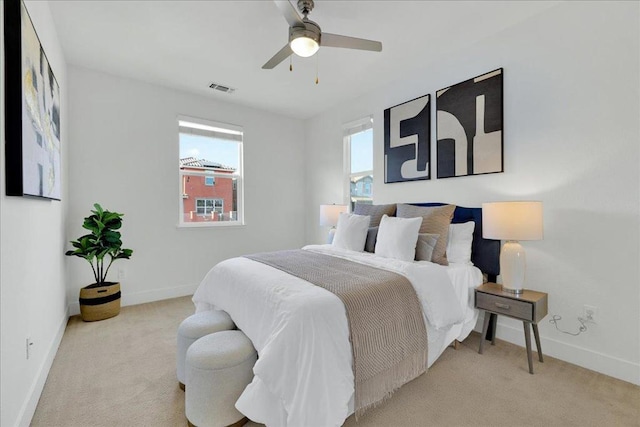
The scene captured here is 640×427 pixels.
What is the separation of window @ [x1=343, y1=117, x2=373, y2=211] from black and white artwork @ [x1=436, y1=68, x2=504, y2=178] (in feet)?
3.48

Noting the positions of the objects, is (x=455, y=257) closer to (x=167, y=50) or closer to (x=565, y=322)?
(x=565, y=322)

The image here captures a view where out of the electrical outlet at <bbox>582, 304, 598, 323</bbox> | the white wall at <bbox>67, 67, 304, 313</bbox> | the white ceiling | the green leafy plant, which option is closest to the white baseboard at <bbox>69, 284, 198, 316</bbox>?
the white wall at <bbox>67, 67, 304, 313</bbox>

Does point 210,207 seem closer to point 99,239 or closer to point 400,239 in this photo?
point 99,239

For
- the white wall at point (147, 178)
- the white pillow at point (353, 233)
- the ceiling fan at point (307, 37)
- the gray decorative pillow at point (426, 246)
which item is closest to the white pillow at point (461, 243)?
the gray decorative pillow at point (426, 246)

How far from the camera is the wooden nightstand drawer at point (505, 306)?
2.06 metres

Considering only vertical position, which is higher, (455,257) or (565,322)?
(455,257)

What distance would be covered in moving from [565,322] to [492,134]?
5.43 feet

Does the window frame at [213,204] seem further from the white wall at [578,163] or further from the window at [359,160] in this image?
the white wall at [578,163]

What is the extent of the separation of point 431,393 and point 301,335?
3.53 feet

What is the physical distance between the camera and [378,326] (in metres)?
1.61

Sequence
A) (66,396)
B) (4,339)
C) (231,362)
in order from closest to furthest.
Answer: (4,339) → (231,362) → (66,396)

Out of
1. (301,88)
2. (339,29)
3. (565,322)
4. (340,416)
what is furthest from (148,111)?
(565,322)

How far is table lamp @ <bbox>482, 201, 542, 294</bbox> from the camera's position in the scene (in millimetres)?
2070

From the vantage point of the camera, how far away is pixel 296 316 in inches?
54.8
